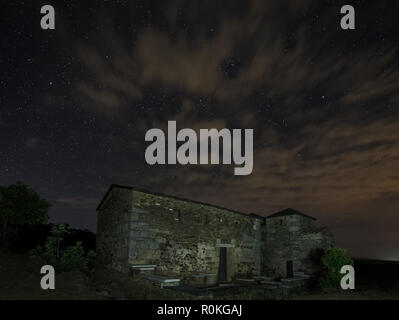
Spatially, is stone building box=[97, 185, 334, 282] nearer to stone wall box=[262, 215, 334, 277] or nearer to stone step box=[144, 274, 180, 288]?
stone wall box=[262, 215, 334, 277]

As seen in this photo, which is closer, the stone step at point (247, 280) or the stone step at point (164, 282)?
the stone step at point (164, 282)

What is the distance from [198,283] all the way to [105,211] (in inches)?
256

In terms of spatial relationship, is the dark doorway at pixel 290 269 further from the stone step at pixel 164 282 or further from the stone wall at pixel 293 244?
the stone step at pixel 164 282

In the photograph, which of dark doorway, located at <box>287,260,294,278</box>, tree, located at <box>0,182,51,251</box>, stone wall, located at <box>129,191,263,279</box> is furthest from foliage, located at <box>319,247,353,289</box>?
tree, located at <box>0,182,51,251</box>

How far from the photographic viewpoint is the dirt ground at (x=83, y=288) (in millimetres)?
9797

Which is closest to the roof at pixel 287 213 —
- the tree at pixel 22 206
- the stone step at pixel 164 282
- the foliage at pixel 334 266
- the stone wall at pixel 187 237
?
the stone wall at pixel 187 237

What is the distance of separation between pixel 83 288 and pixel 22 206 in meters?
13.6

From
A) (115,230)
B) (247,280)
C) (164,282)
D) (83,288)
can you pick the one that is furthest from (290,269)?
(83,288)

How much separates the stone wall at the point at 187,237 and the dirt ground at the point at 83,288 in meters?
1.58

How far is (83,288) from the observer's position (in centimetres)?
1090

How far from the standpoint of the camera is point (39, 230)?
18062 millimetres

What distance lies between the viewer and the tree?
2027cm
